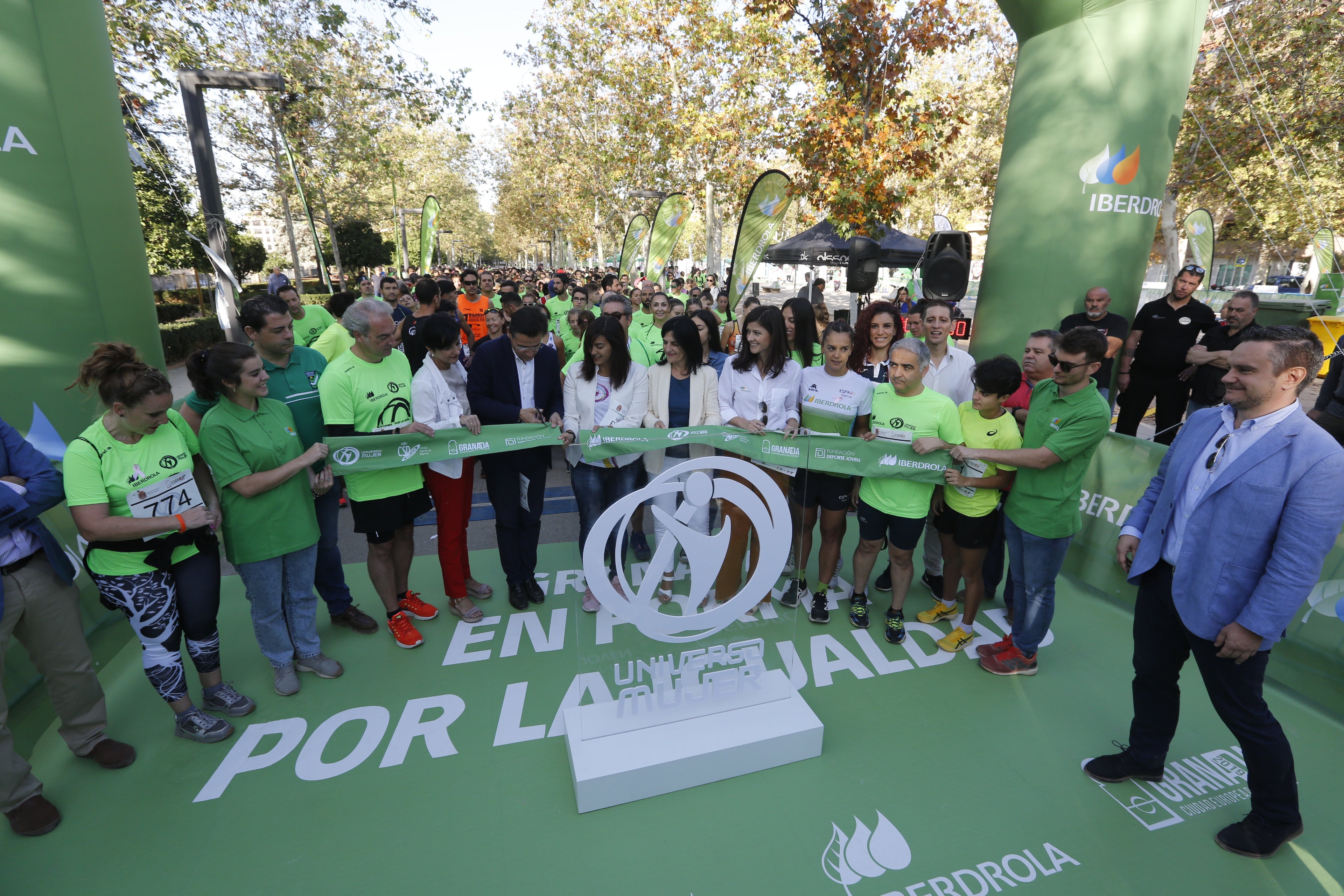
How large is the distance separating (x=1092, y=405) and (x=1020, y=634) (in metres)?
1.34

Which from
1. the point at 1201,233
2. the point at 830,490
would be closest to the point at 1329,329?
the point at 1201,233

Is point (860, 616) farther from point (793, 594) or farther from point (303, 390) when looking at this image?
point (303, 390)

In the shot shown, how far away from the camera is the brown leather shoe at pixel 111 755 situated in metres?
2.89

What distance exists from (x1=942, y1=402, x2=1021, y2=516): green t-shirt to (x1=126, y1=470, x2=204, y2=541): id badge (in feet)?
12.8

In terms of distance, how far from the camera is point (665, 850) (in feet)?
8.13

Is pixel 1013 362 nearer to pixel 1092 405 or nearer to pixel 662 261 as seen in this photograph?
pixel 1092 405

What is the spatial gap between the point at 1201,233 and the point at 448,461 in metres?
13.7

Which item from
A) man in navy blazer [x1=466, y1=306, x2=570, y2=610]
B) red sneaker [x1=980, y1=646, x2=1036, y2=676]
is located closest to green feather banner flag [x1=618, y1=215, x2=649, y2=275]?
man in navy blazer [x1=466, y1=306, x2=570, y2=610]

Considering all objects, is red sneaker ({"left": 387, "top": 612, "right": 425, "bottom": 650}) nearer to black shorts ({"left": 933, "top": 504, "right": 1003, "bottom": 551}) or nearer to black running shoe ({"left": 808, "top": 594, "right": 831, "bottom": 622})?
black running shoe ({"left": 808, "top": 594, "right": 831, "bottom": 622})

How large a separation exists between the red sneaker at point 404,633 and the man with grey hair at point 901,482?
2738 mm

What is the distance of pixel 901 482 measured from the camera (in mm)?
3705

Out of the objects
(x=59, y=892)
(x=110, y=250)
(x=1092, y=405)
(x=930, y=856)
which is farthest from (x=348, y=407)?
(x=1092, y=405)

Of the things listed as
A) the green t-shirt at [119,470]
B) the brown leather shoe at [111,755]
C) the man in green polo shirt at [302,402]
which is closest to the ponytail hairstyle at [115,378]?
the green t-shirt at [119,470]

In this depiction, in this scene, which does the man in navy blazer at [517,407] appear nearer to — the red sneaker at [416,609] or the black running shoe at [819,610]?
the red sneaker at [416,609]
